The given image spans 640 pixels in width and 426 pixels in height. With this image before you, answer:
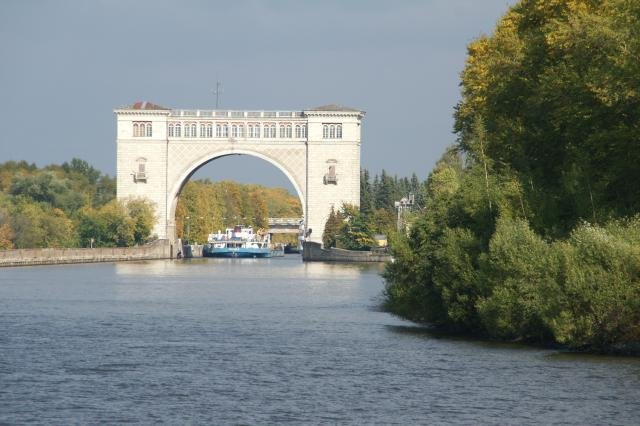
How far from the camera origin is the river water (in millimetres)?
19891

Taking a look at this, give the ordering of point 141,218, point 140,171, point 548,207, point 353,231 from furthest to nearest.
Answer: point 140,171 < point 141,218 < point 353,231 < point 548,207

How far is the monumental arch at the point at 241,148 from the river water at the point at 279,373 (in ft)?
189

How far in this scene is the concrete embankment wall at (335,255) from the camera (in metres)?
Result: 90.6

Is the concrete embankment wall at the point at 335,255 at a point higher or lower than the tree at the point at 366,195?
lower

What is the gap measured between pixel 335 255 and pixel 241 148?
32.0 feet

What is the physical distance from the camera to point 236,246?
115062mm

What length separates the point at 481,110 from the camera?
3791cm

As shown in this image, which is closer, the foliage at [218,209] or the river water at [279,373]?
the river water at [279,373]

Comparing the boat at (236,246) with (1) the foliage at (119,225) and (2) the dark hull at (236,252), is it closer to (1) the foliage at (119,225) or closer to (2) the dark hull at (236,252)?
(2) the dark hull at (236,252)

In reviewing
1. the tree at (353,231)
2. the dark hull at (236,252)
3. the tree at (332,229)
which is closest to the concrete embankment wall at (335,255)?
the tree at (332,229)

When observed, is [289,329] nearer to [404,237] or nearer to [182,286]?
[404,237]

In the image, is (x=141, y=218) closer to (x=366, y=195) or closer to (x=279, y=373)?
(x=366, y=195)

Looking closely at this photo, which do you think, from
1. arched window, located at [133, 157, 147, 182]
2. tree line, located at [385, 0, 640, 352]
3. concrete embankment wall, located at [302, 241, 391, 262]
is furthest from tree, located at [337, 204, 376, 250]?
tree line, located at [385, 0, 640, 352]

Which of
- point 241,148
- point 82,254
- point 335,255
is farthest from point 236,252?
point 82,254
